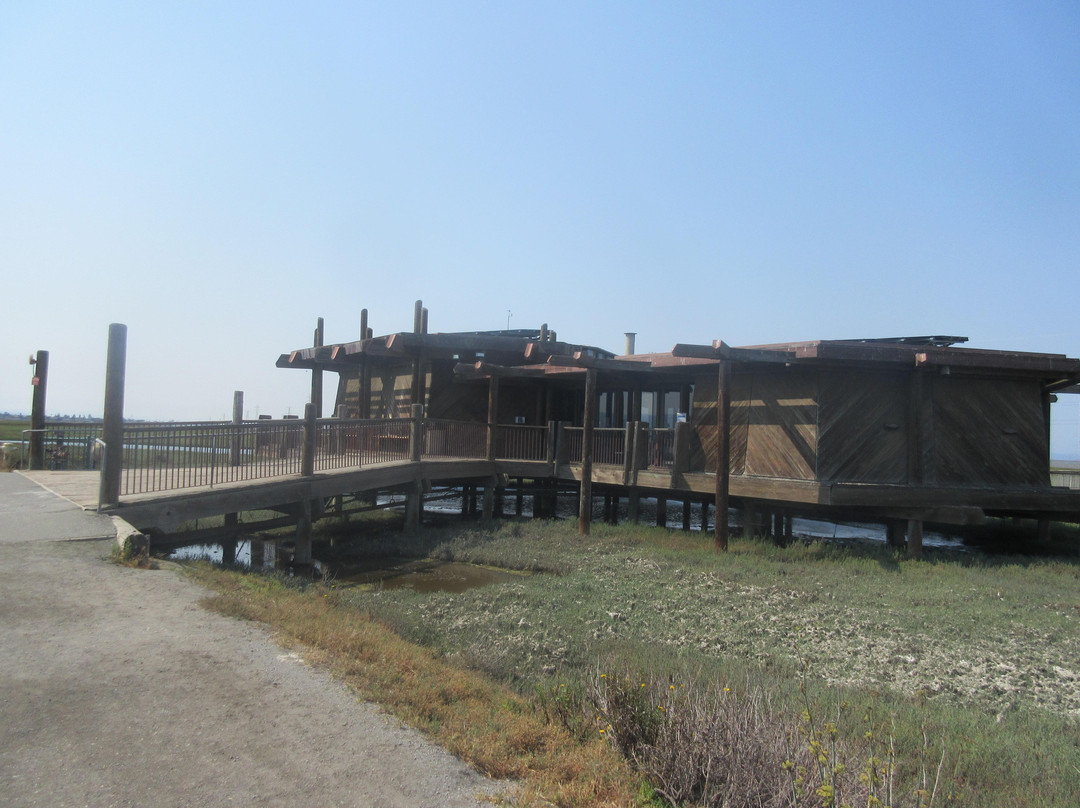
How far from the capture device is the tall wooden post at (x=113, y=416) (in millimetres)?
9523

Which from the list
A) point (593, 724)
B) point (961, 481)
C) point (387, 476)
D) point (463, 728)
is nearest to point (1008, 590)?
point (961, 481)

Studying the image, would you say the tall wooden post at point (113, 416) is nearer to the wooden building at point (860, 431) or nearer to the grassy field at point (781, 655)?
the grassy field at point (781, 655)

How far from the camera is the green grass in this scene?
5.93 meters

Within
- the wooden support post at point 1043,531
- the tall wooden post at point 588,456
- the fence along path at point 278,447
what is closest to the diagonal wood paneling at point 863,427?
the fence along path at point 278,447

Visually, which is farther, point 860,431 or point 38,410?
point 38,410

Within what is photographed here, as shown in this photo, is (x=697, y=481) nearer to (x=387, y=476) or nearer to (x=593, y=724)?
(x=387, y=476)

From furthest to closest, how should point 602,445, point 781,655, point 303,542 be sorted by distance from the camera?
point 602,445
point 303,542
point 781,655

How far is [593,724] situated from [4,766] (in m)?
3.56

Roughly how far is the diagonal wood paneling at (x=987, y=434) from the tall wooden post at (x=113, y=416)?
14.7 meters

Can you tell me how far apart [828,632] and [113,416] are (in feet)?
32.0

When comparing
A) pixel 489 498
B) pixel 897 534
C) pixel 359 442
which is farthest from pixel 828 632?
pixel 489 498

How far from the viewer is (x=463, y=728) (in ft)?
16.4

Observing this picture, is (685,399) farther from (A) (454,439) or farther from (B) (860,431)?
(A) (454,439)

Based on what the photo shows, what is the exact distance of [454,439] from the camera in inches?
738
